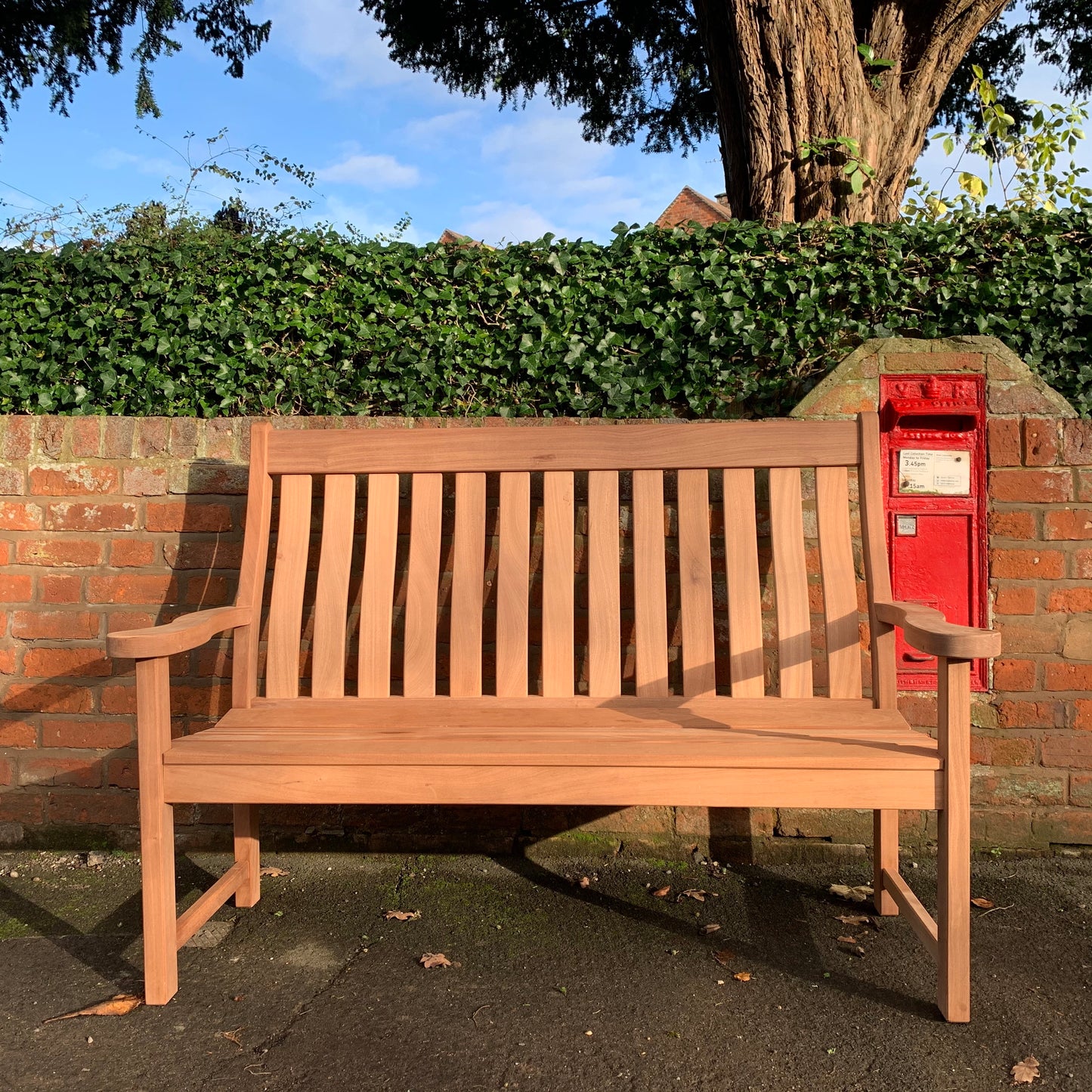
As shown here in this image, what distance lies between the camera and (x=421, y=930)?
2.36m

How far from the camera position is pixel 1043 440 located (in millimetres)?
2752

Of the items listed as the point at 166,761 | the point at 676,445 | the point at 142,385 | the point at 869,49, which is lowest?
the point at 166,761

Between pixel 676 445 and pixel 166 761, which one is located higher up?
pixel 676 445

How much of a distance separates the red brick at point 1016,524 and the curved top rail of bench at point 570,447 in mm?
647

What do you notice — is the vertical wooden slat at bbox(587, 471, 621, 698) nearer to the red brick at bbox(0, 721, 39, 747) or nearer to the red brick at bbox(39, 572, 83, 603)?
the red brick at bbox(39, 572, 83, 603)

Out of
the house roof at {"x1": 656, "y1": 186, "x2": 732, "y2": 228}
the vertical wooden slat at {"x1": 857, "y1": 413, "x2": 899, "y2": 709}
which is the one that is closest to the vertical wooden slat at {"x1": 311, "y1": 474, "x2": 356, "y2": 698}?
the vertical wooden slat at {"x1": 857, "y1": 413, "x2": 899, "y2": 709}

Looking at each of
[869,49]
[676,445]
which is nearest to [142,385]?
[676,445]

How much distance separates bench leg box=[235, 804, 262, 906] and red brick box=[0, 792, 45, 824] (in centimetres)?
93

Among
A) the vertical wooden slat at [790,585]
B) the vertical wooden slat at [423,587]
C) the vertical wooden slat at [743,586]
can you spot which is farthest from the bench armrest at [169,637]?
the vertical wooden slat at [790,585]

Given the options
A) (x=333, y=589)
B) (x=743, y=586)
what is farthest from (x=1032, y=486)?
(x=333, y=589)

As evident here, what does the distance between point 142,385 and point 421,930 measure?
2072 millimetres

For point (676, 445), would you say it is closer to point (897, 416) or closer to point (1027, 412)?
point (897, 416)

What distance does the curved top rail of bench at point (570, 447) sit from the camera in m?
2.49

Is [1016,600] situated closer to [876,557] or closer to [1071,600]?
[1071,600]
